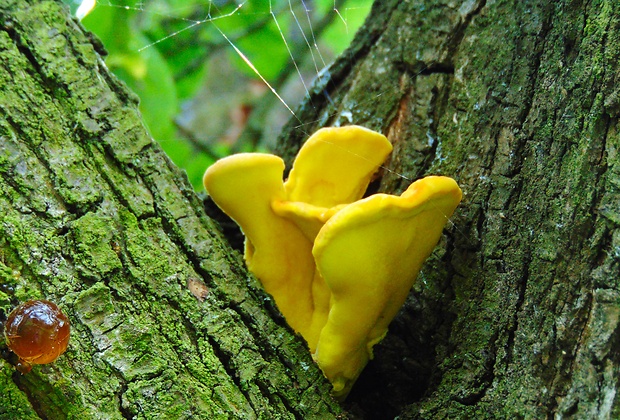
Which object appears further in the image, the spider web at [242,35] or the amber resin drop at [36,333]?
the spider web at [242,35]

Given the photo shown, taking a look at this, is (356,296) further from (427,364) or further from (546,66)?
(546,66)

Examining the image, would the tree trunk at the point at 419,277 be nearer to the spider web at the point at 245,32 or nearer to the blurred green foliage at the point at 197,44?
the blurred green foliage at the point at 197,44

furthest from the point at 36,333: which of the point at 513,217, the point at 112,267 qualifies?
the point at 513,217

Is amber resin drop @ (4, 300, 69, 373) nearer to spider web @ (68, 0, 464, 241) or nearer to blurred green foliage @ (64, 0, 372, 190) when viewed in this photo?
blurred green foliage @ (64, 0, 372, 190)

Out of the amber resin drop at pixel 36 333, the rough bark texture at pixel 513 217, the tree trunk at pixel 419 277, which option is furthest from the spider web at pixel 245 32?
the amber resin drop at pixel 36 333

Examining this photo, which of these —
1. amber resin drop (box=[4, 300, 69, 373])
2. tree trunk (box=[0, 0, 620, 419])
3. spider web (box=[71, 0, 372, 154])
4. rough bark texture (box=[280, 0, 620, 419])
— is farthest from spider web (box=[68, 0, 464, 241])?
amber resin drop (box=[4, 300, 69, 373])

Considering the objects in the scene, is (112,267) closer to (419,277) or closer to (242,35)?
(419,277)
